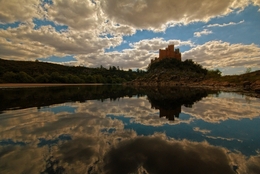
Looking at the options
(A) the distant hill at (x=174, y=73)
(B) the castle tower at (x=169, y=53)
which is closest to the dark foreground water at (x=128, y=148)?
(A) the distant hill at (x=174, y=73)

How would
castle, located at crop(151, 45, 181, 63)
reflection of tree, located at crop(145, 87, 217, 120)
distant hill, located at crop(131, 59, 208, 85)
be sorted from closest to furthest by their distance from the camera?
reflection of tree, located at crop(145, 87, 217, 120) → distant hill, located at crop(131, 59, 208, 85) → castle, located at crop(151, 45, 181, 63)

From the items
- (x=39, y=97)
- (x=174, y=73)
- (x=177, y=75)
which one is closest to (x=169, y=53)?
(x=174, y=73)

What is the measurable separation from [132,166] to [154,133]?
12.6ft

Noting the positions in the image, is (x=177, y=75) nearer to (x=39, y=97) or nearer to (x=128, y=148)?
(x=39, y=97)

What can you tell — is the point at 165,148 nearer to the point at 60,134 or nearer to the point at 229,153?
the point at 229,153

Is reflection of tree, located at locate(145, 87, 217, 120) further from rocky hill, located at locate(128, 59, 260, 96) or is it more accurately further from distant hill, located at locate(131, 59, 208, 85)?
distant hill, located at locate(131, 59, 208, 85)

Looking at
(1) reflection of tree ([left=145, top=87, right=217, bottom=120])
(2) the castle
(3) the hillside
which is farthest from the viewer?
(2) the castle

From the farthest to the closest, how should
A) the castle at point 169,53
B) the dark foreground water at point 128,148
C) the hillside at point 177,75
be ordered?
the castle at point 169,53 < the hillside at point 177,75 < the dark foreground water at point 128,148

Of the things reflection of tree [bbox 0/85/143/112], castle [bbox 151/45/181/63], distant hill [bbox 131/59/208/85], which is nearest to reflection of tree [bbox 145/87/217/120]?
reflection of tree [bbox 0/85/143/112]

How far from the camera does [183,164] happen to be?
5352 mm

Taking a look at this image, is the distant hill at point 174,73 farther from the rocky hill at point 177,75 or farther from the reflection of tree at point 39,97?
the reflection of tree at point 39,97

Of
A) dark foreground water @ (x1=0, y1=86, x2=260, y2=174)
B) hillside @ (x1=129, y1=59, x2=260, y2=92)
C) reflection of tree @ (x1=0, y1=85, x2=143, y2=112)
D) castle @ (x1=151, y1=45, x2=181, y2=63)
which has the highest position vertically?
castle @ (x1=151, y1=45, x2=181, y2=63)

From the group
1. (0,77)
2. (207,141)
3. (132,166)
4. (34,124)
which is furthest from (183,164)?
(0,77)

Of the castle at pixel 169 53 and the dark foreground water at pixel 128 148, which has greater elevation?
the castle at pixel 169 53
